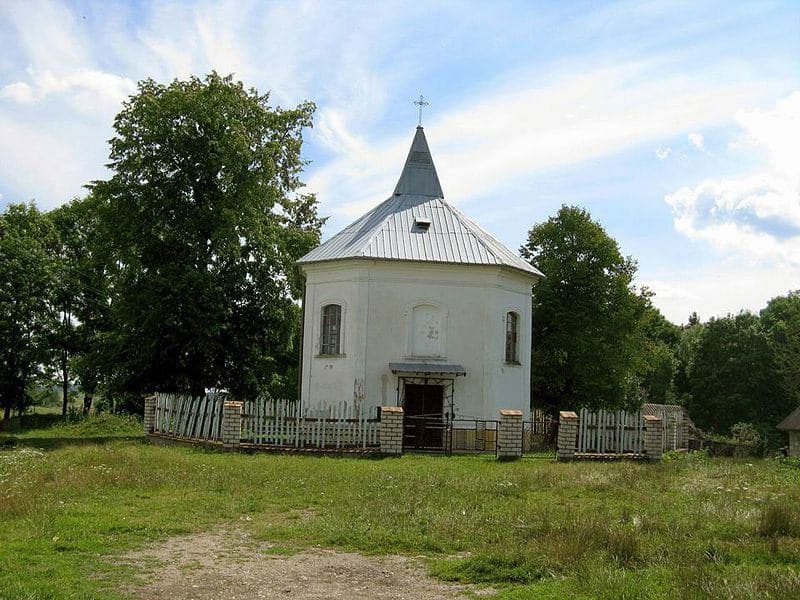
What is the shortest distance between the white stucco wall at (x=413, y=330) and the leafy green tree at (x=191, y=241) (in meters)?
5.77

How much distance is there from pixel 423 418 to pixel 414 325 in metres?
3.36

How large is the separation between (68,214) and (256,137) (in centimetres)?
1766

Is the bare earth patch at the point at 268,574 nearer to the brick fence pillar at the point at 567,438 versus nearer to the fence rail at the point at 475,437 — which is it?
the brick fence pillar at the point at 567,438

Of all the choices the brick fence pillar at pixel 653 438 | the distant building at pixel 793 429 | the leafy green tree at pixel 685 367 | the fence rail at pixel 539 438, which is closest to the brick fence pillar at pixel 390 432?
the fence rail at pixel 539 438

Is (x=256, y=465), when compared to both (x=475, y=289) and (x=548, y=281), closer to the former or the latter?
(x=475, y=289)

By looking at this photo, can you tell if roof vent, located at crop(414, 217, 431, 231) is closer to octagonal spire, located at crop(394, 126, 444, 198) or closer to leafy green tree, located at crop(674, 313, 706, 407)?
octagonal spire, located at crop(394, 126, 444, 198)

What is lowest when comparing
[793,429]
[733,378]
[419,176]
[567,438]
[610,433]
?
[793,429]

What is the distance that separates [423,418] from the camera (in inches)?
936

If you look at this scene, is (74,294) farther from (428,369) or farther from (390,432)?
(390,432)

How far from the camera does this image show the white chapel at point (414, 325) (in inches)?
1007

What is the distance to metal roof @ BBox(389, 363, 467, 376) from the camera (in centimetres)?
2509

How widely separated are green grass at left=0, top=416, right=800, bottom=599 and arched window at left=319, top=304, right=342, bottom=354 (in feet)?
27.0

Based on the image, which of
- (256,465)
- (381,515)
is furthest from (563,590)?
(256,465)

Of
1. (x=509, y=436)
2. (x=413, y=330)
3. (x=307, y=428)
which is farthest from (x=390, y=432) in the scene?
(x=413, y=330)
